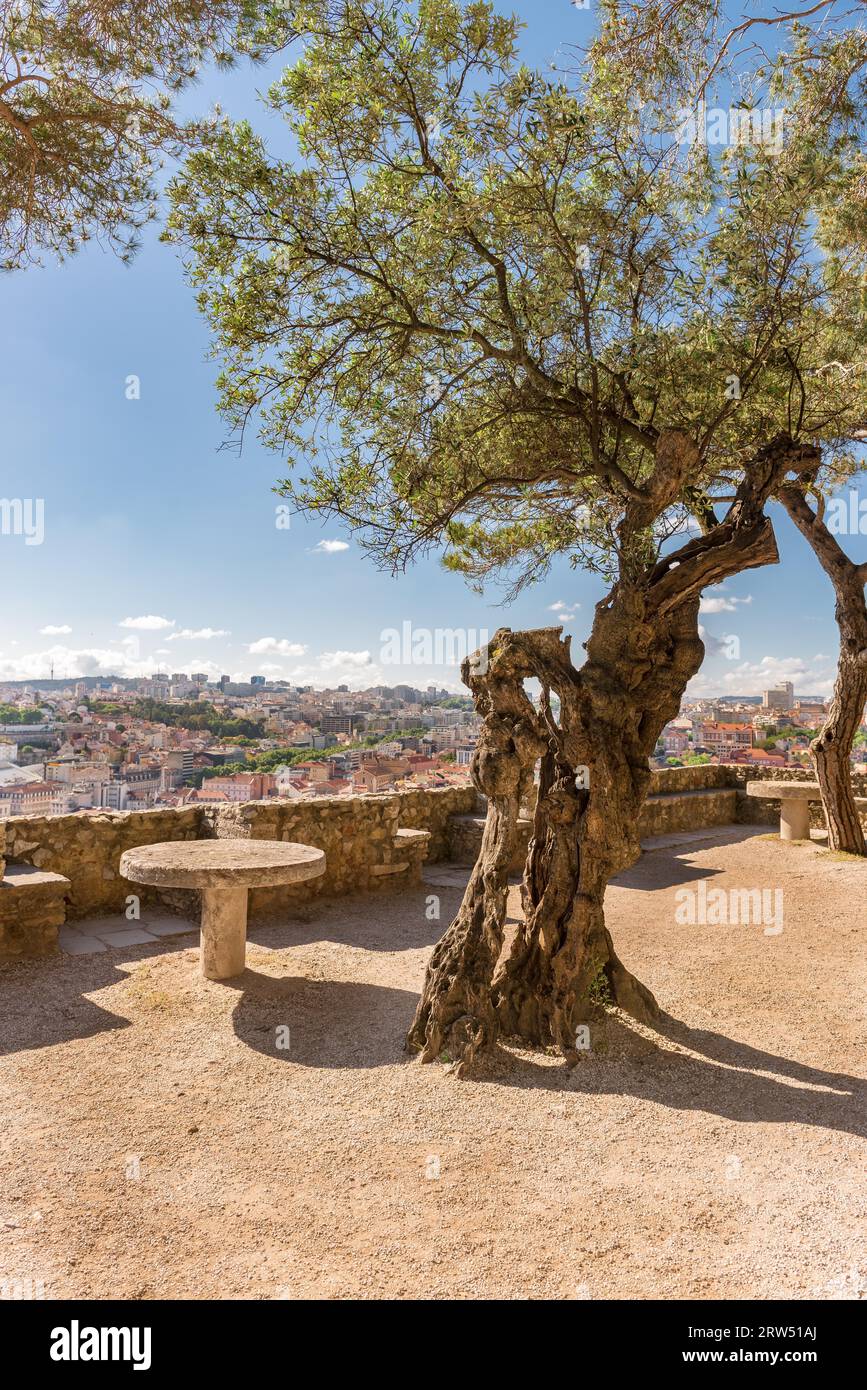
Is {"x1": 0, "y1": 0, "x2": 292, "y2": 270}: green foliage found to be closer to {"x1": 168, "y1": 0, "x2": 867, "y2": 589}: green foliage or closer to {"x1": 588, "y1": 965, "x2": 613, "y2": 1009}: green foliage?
{"x1": 168, "y1": 0, "x2": 867, "y2": 589}: green foliage

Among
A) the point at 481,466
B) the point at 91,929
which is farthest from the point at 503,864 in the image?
the point at 91,929

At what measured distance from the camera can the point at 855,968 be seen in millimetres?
6496

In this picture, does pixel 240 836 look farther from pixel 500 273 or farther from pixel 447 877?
pixel 500 273

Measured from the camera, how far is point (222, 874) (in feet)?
17.3

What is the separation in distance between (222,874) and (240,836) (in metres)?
2.64

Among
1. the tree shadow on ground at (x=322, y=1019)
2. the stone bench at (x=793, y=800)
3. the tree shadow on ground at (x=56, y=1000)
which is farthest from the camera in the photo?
the stone bench at (x=793, y=800)

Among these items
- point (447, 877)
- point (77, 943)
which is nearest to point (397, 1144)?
point (77, 943)

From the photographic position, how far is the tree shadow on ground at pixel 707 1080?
13.1 ft

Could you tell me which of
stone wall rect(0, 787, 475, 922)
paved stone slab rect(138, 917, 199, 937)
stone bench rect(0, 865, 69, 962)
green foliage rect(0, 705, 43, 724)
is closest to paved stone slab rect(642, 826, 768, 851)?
stone wall rect(0, 787, 475, 922)

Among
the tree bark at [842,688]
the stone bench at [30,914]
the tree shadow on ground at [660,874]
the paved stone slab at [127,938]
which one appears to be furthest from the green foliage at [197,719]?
the tree bark at [842,688]

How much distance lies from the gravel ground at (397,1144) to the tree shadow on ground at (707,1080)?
2 cm

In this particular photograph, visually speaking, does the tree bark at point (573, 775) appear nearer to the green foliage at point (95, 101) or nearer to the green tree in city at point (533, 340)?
the green tree in city at point (533, 340)
